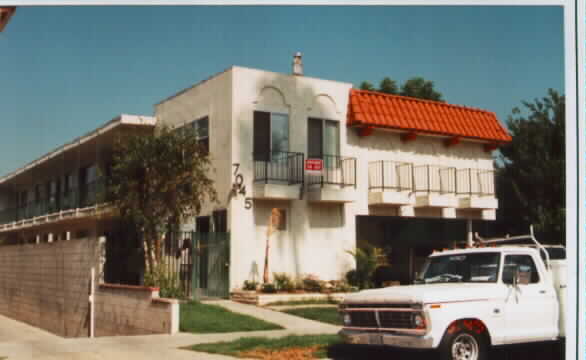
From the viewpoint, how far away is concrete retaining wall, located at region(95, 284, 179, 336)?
1396cm

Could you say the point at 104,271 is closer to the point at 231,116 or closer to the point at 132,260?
the point at 132,260

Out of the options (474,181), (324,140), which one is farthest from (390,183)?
(474,181)

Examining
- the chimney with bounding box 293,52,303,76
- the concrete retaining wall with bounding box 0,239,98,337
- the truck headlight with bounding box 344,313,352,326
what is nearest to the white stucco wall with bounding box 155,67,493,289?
the chimney with bounding box 293,52,303,76

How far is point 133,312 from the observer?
51.0ft

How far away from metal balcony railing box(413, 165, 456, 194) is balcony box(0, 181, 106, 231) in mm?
9420

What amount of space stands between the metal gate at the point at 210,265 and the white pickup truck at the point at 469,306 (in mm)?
7552

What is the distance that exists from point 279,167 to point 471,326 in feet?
34.2

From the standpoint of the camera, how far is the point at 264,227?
18812 mm

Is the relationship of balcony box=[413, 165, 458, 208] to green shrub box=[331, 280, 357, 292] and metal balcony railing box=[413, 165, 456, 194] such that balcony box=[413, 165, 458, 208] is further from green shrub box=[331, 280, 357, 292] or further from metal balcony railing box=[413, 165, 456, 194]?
green shrub box=[331, 280, 357, 292]

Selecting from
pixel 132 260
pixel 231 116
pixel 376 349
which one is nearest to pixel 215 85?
pixel 231 116

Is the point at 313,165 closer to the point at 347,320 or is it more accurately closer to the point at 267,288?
the point at 267,288

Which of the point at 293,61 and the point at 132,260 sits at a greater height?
the point at 293,61

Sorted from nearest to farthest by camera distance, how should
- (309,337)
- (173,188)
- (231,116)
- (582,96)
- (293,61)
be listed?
(582,96) < (309,337) < (173,188) < (231,116) < (293,61)

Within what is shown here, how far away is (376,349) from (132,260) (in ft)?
29.2
